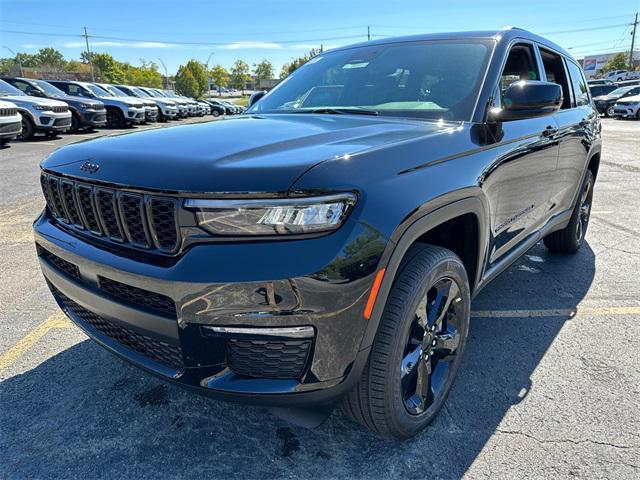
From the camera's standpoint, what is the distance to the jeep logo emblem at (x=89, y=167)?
1905 mm

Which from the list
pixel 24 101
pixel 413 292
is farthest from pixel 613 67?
pixel 413 292

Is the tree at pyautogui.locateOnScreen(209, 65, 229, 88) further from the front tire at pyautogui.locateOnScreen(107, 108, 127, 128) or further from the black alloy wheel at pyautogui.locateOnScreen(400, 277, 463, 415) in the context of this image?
the black alloy wheel at pyautogui.locateOnScreen(400, 277, 463, 415)

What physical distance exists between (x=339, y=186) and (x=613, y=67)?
9282cm

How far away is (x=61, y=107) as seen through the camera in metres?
14.1

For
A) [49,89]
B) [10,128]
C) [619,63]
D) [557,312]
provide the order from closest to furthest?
[557,312] → [10,128] → [49,89] → [619,63]

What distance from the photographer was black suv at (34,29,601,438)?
157 centimetres

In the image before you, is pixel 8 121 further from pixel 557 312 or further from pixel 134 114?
pixel 557 312

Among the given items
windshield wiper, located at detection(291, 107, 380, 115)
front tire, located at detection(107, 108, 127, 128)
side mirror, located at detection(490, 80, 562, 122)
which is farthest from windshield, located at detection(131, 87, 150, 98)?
side mirror, located at detection(490, 80, 562, 122)

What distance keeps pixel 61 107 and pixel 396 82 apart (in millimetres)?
14203

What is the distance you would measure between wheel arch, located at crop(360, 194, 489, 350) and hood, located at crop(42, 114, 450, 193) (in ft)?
1.13

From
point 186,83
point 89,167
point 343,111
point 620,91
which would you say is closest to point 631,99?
point 620,91

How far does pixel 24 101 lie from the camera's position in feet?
43.7

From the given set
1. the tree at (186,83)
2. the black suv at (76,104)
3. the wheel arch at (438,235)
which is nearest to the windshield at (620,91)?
the black suv at (76,104)

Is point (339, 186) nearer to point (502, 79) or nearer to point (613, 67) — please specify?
point (502, 79)
